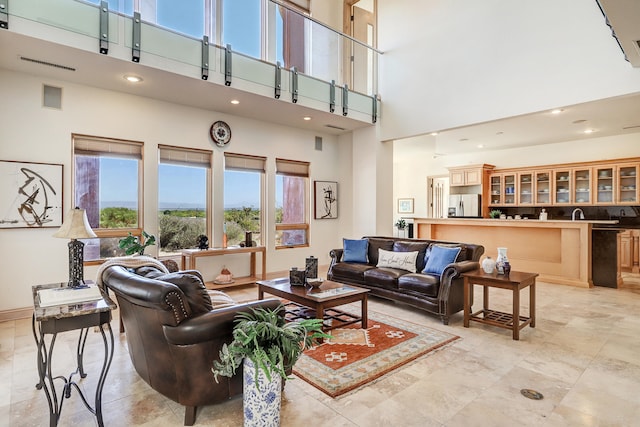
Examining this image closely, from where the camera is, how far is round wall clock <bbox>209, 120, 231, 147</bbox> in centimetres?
578

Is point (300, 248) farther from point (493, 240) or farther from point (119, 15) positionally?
point (119, 15)

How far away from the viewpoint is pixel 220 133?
5867 millimetres

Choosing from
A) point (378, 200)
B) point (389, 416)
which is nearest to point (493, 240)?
point (378, 200)

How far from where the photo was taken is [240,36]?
5137mm

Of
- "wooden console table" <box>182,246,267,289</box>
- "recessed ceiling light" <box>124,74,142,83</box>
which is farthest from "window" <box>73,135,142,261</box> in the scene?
"recessed ceiling light" <box>124,74,142,83</box>

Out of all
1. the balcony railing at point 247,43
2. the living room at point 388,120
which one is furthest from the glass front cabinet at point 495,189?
the balcony railing at point 247,43

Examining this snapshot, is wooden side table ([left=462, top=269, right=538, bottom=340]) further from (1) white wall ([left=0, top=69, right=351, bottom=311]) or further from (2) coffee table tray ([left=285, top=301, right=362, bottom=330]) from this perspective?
(1) white wall ([left=0, top=69, right=351, bottom=311])

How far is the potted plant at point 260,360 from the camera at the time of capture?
1.96 metres

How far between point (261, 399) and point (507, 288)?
2.78m

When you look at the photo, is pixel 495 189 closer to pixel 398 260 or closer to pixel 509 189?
pixel 509 189

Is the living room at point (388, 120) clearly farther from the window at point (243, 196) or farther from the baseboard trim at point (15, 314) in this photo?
the window at point (243, 196)

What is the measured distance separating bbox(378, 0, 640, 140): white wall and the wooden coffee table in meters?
3.62

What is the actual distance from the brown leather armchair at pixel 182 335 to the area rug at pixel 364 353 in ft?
2.44

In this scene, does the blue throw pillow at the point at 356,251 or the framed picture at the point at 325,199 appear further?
the framed picture at the point at 325,199
